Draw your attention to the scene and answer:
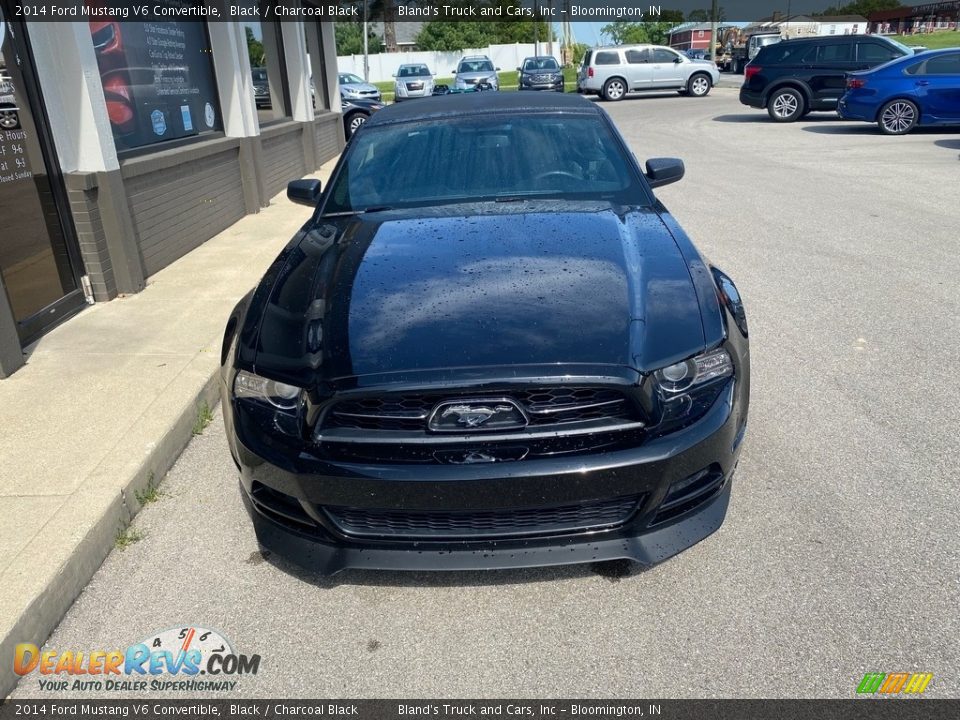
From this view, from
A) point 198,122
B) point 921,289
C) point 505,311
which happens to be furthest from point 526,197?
point 198,122

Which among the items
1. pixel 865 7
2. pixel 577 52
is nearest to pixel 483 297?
pixel 577 52

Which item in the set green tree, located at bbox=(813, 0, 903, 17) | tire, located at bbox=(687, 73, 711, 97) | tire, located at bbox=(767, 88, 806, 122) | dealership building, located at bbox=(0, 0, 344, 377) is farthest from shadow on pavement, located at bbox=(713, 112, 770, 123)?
green tree, located at bbox=(813, 0, 903, 17)

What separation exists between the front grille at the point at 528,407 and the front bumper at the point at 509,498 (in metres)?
0.13

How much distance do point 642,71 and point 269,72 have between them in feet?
60.2

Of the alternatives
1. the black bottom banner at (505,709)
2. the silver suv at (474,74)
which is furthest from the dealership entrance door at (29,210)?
the silver suv at (474,74)

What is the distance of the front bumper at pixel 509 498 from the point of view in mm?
2266

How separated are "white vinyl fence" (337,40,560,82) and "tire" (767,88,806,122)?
3968cm

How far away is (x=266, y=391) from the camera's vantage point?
2.50 metres

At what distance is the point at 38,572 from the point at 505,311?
74.5 inches

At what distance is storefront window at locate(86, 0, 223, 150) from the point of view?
648cm

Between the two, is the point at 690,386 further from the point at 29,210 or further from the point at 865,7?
the point at 865,7

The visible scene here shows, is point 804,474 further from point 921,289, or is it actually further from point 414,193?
point 921,289

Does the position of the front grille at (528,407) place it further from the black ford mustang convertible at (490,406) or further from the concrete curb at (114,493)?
the concrete curb at (114,493)
